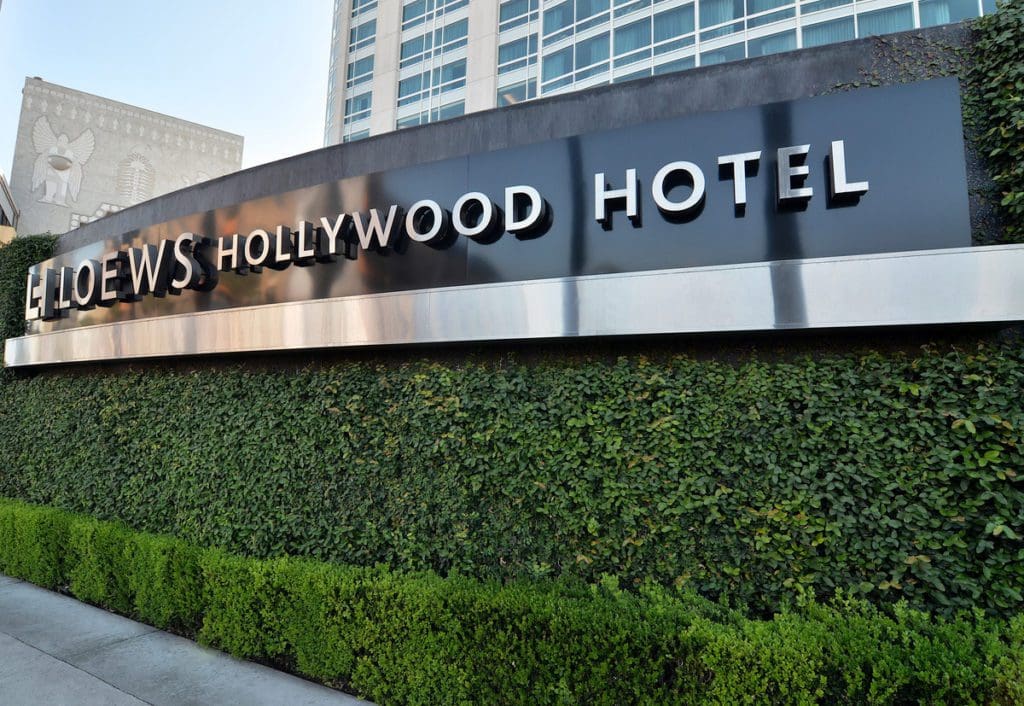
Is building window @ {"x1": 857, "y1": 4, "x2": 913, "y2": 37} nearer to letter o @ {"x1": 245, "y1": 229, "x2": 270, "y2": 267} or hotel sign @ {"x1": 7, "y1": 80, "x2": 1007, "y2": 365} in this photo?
hotel sign @ {"x1": 7, "y1": 80, "x2": 1007, "y2": 365}

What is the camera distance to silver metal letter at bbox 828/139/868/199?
402 cm

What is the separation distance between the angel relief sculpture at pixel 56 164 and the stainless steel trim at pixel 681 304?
3116cm

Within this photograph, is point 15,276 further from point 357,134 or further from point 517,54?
point 357,134

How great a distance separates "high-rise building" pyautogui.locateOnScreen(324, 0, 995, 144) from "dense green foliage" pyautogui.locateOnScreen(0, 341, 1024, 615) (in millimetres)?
13327

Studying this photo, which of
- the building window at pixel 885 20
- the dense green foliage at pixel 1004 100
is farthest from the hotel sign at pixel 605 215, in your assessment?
the building window at pixel 885 20

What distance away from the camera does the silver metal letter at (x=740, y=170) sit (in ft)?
14.1

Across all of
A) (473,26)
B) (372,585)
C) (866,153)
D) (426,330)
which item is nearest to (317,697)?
(372,585)

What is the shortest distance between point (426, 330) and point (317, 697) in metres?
3.03

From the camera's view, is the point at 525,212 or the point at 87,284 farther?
the point at 87,284

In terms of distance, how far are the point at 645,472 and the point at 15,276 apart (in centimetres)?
1147

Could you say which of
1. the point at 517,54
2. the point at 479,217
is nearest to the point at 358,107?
the point at 517,54

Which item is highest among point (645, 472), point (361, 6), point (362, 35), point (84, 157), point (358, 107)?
point (361, 6)

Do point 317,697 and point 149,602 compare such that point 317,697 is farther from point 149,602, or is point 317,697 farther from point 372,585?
point 149,602

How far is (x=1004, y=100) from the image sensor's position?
401 centimetres
